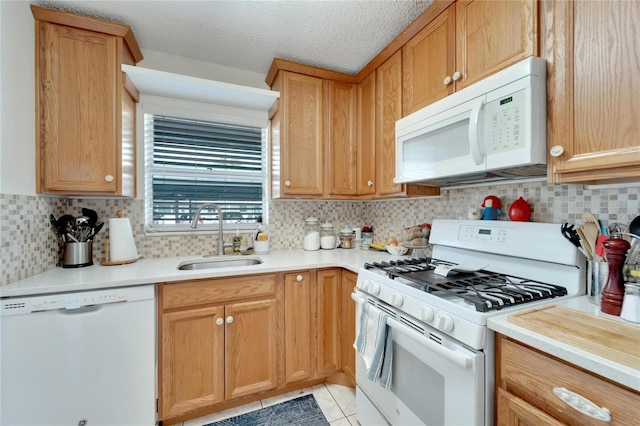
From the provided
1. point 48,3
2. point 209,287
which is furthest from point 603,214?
point 48,3

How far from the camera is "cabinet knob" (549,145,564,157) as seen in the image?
95cm

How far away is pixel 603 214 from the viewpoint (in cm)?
107

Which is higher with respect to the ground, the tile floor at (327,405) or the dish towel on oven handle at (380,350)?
the dish towel on oven handle at (380,350)

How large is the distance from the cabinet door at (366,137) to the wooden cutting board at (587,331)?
1325 millimetres

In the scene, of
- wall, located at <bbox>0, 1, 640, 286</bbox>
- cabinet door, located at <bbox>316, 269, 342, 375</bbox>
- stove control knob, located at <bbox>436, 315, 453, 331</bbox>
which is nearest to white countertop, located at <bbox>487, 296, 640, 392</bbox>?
stove control knob, located at <bbox>436, 315, 453, 331</bbox>

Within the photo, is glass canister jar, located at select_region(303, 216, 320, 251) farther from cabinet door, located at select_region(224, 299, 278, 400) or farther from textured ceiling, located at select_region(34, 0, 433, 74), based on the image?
textured ceiling, located at select_region(34, 0, 433, 74)

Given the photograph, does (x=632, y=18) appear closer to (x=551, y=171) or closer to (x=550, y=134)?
(x=550, y=134)

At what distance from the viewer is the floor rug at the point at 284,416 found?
5.07ft

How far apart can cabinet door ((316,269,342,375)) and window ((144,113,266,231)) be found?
892mm

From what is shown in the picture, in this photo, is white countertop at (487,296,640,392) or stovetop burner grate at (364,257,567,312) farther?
stovetop burner grate at (364,257,567,312)

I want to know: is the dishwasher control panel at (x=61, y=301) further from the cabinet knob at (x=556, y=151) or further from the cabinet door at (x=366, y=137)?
the cabinet knob at (x=556, y=151)

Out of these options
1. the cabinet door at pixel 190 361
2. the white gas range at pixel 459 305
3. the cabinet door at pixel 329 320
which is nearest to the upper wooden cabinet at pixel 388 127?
the white gas range at pixel 459 305

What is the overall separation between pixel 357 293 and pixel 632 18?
1.44m

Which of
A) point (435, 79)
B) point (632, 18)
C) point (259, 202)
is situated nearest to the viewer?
point (632, 18)
